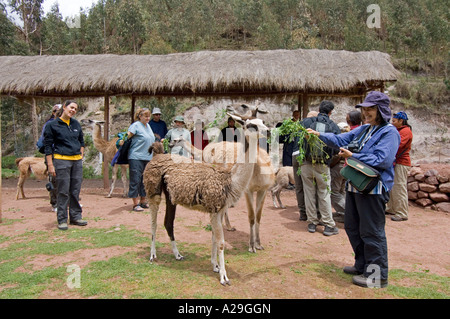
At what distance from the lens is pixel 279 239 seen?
5055 millimetres

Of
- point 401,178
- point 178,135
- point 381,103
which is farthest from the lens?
point 401,178

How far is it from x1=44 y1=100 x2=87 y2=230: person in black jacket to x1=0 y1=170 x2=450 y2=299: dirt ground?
0.65 meters

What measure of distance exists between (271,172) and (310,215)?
58.3 inches

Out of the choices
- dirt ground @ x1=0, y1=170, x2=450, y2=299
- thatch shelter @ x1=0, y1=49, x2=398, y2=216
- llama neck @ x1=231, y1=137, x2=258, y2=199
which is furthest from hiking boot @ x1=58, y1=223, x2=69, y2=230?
thatch shelter @ x1=0, y1=49, x2=398, y2=216

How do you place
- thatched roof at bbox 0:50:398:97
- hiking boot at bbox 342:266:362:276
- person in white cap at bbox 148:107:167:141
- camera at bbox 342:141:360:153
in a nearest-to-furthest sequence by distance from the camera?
camera at bbox 342:141:360:153 → hiking boot at bbox 342:266:362:276 → person in white cap at bbox 148:107:167:141 → thatched roof at bbox 0:50:398:97

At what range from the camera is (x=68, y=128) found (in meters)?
5.25

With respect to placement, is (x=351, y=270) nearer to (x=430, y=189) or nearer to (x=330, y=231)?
(x=330, y=231)

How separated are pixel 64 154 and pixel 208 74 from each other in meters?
5.07

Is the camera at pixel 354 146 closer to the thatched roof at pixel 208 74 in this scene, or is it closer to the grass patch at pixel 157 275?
the grass patch at pixel 157 275

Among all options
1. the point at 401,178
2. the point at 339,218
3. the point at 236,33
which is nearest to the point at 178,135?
the point at 339,218

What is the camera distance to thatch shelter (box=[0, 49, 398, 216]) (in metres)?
8.69

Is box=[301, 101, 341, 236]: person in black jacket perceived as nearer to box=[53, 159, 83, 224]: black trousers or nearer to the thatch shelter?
the thatch shelter
